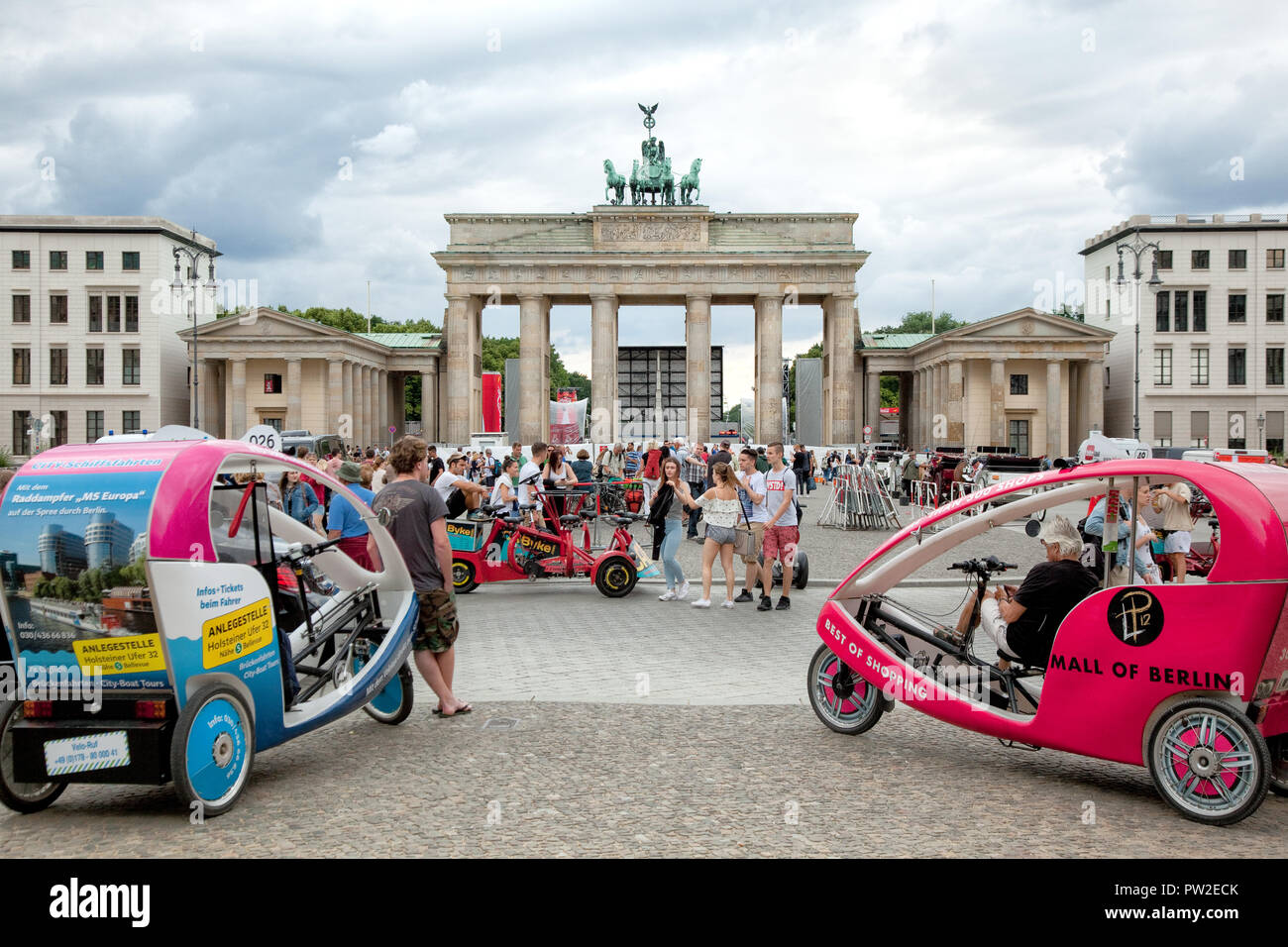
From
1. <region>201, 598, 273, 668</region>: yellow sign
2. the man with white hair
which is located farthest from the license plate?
the man with white hair

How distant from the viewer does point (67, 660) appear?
5059mm

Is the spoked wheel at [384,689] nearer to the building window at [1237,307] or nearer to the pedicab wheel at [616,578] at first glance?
the pedicab wheel at [616,578]

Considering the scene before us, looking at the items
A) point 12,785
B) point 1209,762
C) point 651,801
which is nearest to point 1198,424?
point 1209,762

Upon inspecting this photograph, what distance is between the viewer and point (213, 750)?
520 centimetres

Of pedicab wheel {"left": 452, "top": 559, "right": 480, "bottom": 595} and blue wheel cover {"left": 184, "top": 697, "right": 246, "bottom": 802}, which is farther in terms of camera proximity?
pedicab wheel {"left": 452, "top": 559, "right": 480, "bottom": 595}

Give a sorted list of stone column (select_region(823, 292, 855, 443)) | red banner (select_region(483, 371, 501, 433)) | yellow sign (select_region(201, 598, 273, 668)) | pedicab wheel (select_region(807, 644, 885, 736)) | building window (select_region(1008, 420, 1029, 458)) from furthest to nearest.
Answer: building window (select_region(1008, 420, 1029, 458)) → stone column (select_region(823, 292, 855, 443)) → red banner (select_region(483, 371, 501, 433)) → pedicab wheel (select_region(807, 644, 885, 736)) → yellow sign (select_region(201, 598, 273, 668))

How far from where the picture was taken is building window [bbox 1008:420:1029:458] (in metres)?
69.1

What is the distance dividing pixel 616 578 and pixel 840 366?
57189 mm

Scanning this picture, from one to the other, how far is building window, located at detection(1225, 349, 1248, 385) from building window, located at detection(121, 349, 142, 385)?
69.5 metres

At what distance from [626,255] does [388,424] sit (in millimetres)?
20820

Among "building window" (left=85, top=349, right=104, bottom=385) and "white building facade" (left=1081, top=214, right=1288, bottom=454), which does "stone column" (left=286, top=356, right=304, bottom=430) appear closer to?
"building window" (left=85, top=349, right=104, bottom=385)

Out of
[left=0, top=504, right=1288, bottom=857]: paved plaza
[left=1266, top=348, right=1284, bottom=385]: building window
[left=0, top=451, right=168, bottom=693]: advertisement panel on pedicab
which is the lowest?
[left=0, top=504, right=1288, bottom=857]: paved plaza
